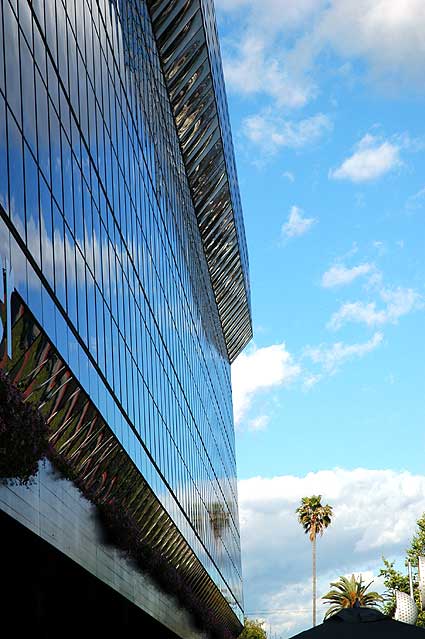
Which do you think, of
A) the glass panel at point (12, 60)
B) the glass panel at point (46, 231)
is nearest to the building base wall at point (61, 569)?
the glass panel at point (46, 231)

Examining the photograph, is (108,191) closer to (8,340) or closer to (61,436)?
(61,436)

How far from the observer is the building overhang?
4200 cm

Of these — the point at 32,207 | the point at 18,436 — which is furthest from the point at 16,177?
the point at 18,436

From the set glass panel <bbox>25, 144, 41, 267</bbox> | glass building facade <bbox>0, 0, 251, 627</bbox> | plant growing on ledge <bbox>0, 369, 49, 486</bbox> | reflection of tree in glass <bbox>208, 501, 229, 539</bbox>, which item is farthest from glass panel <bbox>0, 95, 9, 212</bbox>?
reflection of tree in glass <bbox>208, 501, 229, 539</bbox>

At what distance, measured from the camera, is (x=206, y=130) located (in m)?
51.7

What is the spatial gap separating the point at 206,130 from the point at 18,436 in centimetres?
3790

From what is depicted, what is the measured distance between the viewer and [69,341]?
21109 mm

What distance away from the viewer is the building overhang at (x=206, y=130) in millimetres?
42000

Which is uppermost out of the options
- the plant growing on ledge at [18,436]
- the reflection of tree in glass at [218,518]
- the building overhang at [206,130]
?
the building overhang at [206,130]

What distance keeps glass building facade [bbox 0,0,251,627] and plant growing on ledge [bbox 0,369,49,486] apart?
7.14ft

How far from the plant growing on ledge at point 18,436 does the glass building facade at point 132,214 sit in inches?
85.7

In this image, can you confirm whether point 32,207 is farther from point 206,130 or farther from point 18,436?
point 206,130

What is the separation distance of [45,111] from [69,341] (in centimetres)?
444

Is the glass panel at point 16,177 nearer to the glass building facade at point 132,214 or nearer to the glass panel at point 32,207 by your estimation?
the glass building facade at point 132,214
